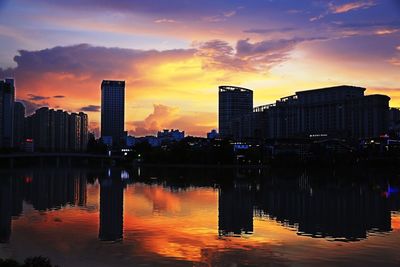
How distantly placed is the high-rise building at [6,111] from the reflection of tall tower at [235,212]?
80.1 metres

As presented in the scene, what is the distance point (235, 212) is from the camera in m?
18.7

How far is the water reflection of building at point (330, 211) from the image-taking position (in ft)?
48.3

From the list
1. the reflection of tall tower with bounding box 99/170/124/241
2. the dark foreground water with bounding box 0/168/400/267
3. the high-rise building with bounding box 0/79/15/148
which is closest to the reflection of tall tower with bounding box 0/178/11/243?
the dark foreground water with bounding box 0/168/400/267

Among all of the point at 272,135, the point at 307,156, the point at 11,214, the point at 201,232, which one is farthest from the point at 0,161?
the point at 201,232

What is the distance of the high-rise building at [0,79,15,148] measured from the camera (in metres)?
95.8

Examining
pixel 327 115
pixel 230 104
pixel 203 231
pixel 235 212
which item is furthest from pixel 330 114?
pixel 203 231

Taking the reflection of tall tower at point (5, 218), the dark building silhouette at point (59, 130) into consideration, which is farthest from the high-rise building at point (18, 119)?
the reflection of tall tower at point (5, 218)

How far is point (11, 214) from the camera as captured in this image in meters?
17.3

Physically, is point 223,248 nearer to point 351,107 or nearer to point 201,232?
point 201,232

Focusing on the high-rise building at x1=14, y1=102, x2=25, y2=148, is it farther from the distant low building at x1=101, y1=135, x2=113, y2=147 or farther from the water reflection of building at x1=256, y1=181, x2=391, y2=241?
the water reflection of building at x1=256, y1=181, x2=391, y2=241

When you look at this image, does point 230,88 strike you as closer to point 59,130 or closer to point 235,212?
point 59,130

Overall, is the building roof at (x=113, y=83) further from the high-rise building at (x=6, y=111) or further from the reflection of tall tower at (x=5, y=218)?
the reflection of tall tower at (x=5, y=218)

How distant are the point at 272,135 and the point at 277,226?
100016mm

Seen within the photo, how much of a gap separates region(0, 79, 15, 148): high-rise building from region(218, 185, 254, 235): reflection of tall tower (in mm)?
80103
